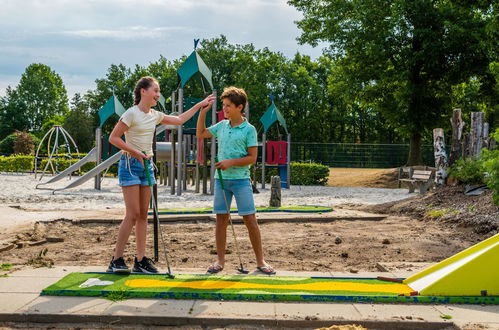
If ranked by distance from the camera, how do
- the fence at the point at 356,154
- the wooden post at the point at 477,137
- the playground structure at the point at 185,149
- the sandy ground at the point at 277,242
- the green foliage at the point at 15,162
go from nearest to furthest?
1. the sandy ground at the point at 277,242
2. the wooden post at the point at 477,137
3. the playground structure at the point at 185,149
4. the green foliage at the point at 15,162
5. the fence at the point at 356,154

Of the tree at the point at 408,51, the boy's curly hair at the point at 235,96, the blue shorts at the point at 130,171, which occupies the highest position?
the tree at the point at 408,51

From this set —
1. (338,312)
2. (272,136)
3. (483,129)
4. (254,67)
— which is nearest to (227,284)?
(338,312)

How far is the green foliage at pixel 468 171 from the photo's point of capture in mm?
11500

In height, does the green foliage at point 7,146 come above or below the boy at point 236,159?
above

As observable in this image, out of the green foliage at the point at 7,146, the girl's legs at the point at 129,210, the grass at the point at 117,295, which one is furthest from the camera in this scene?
the green foliage at the point at 7,146

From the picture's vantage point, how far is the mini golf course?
4.14 m

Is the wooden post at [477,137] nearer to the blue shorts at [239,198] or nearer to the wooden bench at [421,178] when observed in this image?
the wooden bench at [421,178]

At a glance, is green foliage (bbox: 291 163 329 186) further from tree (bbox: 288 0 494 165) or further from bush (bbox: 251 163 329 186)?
tree (bbox: 288 0 494 165)

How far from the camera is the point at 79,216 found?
9.60 meters

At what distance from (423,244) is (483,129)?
743 cm

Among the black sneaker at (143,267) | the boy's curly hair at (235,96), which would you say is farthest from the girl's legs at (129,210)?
the boy's curly hair at (235,96)

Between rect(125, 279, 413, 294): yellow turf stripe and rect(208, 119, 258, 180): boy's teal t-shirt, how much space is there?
1.07m

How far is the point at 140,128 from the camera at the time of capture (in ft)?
15.9

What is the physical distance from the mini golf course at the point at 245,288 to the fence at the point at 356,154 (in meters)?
30.9
